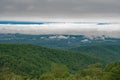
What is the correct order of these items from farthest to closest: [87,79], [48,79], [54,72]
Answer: [54,72], [48,79], [87,79]

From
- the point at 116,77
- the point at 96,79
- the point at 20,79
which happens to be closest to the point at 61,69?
the point at 20,79

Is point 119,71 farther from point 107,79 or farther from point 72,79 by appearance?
point 72,79

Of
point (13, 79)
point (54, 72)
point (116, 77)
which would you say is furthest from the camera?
point (54, 72)

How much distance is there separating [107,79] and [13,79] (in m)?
42.0

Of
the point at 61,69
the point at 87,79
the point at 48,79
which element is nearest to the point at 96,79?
the point at 87,79

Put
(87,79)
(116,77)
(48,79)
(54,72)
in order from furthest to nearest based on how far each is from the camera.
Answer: (54,72), (48,79), (87,79), (116,77)

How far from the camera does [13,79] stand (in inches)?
5034

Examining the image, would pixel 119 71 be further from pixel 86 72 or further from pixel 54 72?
pixel 54 72

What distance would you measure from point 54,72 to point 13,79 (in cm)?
2111

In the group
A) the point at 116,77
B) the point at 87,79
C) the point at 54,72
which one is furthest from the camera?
the point at 54,72

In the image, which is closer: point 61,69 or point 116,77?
point 116,77

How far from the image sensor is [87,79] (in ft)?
362

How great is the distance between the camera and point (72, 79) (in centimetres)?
11431

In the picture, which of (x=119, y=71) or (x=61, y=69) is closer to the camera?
(x=119, y=71)
